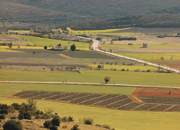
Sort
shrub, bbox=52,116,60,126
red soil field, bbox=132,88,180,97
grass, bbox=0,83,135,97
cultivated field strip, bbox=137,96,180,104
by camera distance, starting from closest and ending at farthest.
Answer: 1. shrub, bbox=52,116,60,126
2. cultivated field strip, bbox=137,96,180,104
3. red soil field, bbox=132,88,180,97
4. grass, bbox=0,83,135,97

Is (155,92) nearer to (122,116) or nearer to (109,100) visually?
(109,100)

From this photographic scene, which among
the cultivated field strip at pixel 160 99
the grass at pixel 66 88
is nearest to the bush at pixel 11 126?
the grass at pixel 66 88

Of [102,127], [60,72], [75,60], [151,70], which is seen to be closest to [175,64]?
[151,70]

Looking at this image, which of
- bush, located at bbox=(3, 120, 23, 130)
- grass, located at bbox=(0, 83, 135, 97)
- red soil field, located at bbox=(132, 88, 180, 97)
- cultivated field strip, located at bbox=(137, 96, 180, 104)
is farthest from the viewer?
grass, located at bbox=(0, 83, 135, 97)

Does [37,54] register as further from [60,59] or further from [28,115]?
[28,115]

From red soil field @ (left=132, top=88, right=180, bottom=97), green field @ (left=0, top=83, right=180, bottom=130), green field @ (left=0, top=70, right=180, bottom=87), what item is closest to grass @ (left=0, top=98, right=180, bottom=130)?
green field @ (left=0, top=83, right=180, bottom=130)

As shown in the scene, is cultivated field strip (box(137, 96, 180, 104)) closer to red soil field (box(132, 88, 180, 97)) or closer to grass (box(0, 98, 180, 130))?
red soil field (box(132, 88, 180, 97))
